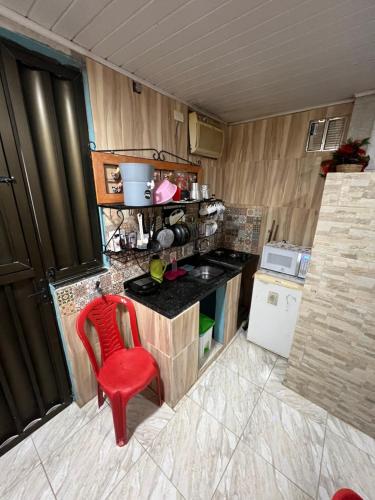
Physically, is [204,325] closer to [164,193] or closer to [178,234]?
[178,234]

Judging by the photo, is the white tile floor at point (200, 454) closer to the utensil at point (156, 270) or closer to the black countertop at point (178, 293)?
the black countertop at point (178, 293)

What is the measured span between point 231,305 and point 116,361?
114 centimetres

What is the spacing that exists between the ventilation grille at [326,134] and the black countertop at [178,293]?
4.59 feet

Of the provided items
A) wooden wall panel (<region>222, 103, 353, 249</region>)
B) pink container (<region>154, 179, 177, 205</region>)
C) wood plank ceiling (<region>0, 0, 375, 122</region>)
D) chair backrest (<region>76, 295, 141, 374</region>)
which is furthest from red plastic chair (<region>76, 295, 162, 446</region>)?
wooden wall panel (<region>222, 103, 353, 249</region>)

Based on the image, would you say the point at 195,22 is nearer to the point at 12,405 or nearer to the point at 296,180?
the point at 296,180

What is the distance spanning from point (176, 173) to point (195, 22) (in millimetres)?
965

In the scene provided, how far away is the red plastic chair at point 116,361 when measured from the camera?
3.97 feet

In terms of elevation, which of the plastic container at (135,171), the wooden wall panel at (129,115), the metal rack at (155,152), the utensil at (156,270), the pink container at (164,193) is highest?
the wooden wall panel at (129,115)

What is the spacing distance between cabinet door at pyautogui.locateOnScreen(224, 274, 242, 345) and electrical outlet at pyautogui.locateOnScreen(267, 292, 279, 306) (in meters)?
0.30

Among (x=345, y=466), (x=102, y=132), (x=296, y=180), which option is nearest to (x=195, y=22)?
(x=102, y=132)

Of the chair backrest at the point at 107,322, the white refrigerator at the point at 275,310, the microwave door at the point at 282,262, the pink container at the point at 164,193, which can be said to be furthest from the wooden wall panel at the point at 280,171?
the chair backrest at the point at 107,322

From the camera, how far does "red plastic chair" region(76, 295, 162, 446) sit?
1.21 meters

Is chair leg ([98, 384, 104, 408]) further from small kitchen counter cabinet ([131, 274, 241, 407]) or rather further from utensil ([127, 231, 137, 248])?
utensil ([127, 231, 137, 248])

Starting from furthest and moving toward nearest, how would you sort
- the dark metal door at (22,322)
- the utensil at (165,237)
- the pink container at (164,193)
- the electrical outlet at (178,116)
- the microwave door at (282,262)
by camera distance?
the microwave door at (282,262), the electrical outlet at (178,116), the utensil at (165,237), the pink container at (164,193), the dark metal door at (22,322)
